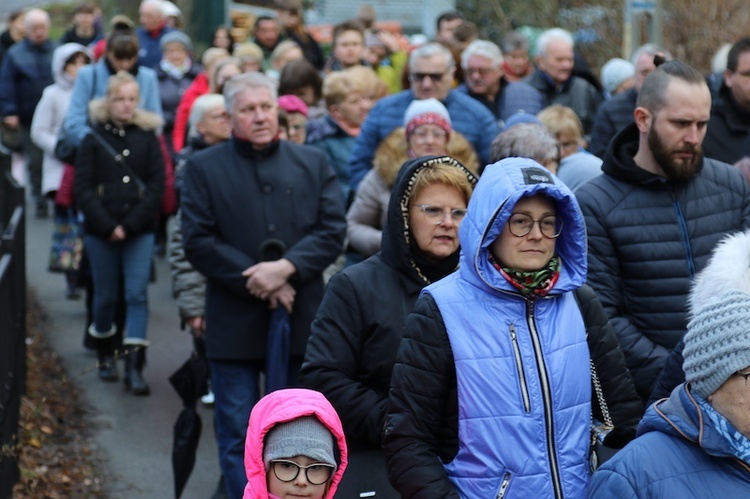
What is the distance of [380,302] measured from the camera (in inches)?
203

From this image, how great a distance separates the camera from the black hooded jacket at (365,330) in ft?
16.5

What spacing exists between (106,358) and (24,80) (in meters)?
7.01

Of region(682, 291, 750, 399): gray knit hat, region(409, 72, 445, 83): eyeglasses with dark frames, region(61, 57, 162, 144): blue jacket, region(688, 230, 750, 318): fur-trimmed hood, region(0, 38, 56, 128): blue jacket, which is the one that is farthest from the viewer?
region(0, 38, 56, 128): blue jacket

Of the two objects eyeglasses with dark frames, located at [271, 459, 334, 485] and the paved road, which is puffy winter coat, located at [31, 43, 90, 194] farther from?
eyeglasses with dark frames, located at [271, 459, 334, 485]

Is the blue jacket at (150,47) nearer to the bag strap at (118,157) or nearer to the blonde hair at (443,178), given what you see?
the bag strap at (118,157)

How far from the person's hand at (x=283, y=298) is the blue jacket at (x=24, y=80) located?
9.87 meters

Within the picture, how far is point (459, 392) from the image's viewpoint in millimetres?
4250

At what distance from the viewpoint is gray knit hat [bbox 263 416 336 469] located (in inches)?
164

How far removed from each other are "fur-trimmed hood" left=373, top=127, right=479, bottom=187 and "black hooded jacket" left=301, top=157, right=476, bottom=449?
2.29 metres

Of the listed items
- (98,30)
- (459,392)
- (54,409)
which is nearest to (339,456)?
(459,392)

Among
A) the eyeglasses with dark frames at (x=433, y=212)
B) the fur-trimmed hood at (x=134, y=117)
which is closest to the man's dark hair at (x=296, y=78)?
the fur-trimmed hood at (x=134, y=117)

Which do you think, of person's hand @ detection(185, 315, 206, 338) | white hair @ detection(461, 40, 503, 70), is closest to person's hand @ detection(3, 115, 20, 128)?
white hair @ detection(461, 40, 503, 70)

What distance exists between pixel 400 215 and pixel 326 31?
1759 cm

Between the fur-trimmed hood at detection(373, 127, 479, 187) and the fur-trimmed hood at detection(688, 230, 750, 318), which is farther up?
the fur-trimmed hood at detection(688, 230, 750, 318)
